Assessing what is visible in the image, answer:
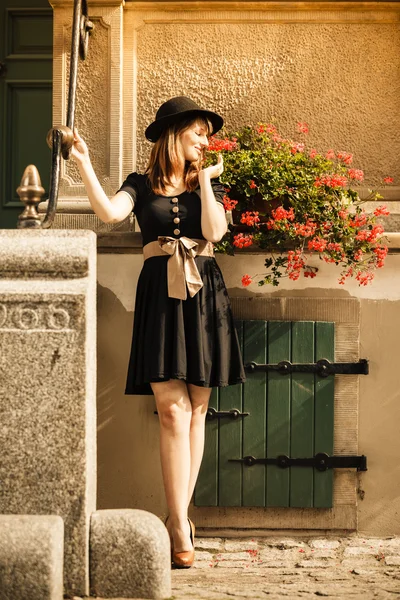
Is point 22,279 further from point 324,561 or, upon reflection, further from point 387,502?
point 387,502

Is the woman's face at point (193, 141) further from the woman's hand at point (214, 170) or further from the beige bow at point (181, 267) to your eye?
the beige bow at point (181, 267)

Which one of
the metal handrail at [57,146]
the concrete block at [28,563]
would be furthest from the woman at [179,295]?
the concrete block at [28,563]

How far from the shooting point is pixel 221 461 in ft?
15.3

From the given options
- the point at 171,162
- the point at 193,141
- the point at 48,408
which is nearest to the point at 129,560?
the point at 48,408

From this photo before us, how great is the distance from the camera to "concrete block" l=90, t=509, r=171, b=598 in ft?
10.7

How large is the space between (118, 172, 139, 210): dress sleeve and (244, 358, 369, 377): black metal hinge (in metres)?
1.01

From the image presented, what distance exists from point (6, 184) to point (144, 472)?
6.42 ft

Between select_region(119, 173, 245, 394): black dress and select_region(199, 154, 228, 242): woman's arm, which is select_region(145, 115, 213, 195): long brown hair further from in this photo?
select_region(199, 154, 228, 242): woman's arm

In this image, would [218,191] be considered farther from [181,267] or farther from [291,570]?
[291,570]

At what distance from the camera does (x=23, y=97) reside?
5.60 meters

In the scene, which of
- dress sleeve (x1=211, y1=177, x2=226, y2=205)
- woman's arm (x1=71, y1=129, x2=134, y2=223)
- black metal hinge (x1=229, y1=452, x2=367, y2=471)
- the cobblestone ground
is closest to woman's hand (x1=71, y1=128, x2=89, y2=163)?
woman's arm (x1=71, y1=129, x2=134, y2=223)

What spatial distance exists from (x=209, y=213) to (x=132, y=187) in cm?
41

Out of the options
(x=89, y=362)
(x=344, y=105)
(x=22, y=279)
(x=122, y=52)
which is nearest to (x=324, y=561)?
(x=89, y=362)

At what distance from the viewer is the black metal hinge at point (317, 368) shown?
182 inches
